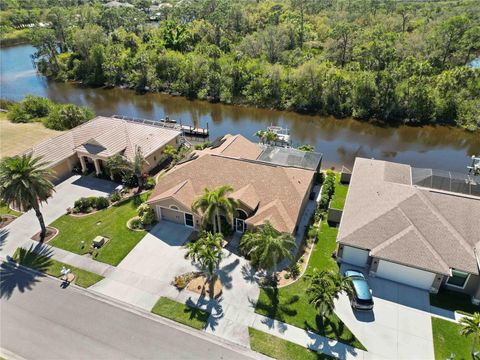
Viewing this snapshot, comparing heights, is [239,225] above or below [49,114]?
below

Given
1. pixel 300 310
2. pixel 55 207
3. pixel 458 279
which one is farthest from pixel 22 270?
pixel 458 279

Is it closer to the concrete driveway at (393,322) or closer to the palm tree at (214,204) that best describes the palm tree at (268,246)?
the palm tree at (214,204)

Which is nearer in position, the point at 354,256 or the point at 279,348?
the point at 279,348

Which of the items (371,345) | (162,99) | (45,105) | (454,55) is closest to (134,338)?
(371,345)

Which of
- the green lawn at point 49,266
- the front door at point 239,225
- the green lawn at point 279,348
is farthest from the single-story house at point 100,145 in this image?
the green lawn at point 279,348

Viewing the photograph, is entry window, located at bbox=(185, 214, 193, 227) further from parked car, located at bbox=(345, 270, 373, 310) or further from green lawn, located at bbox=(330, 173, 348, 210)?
parked car, located at bbox=(345, 270, 373, 310)

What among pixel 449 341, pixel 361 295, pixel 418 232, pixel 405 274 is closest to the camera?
pixel 449 341

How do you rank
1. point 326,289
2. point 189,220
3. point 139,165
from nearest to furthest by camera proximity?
point 326,289 < point 189,220 < point 139,165

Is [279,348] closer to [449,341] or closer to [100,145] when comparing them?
[449,341]
